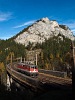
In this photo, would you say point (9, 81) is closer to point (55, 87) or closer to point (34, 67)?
point (34, 67)

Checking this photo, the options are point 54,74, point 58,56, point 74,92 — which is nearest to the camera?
point 74,92

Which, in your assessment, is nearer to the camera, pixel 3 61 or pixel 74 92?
pixel 74 92

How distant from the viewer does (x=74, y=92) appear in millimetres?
13930

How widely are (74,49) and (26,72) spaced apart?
3042 cm

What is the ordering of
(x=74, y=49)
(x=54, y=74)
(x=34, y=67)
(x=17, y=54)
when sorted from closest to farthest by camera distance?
(x=74, y=49)
(x=54, y=74)
(x=34, y=67)
(x=17, y=54)

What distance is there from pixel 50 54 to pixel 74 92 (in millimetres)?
124572

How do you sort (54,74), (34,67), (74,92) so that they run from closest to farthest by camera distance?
(74,92) → (54,74) → (34,67)

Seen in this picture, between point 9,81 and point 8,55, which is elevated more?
point 8,55

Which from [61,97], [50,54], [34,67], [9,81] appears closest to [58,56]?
[50,54]

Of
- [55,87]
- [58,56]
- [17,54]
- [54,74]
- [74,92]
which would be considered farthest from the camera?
[17,54]

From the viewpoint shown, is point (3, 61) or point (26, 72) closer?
point (26, 72)

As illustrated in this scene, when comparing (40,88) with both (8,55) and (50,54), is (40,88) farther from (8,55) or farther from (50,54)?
(8,55)

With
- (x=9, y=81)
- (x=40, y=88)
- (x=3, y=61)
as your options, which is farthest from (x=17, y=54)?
(x=40, y=88)

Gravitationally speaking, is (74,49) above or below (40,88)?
above
